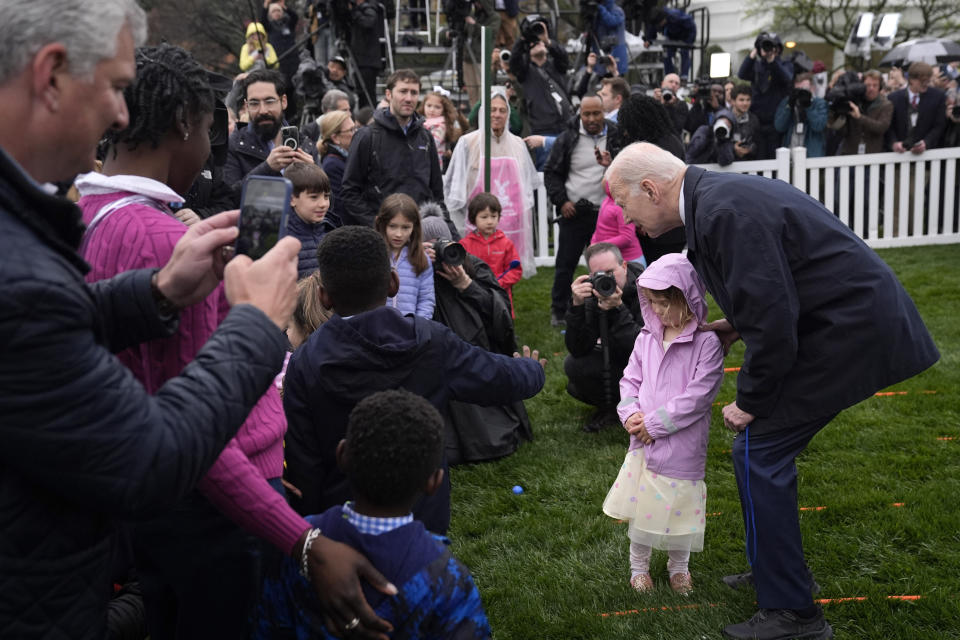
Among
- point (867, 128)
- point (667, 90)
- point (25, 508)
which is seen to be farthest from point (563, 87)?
point (25, 508)

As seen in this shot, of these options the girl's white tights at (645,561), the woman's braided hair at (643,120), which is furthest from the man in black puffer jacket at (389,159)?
the girl's white tights at (645,561)

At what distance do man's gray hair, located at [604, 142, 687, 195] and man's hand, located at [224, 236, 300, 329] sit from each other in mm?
1885

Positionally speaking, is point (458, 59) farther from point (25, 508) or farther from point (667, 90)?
point (25, 508)

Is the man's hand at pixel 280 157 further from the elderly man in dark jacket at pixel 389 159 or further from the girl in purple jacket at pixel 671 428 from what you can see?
the girl in purple jacket at pixel 671 428

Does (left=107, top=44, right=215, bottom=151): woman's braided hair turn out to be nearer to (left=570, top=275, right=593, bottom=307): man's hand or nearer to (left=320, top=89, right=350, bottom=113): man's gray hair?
(left=570, top=275, right=593, bottom=307): man's hand

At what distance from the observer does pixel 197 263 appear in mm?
1874

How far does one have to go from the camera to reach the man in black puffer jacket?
279 inches

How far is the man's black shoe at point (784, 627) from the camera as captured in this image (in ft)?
10.8

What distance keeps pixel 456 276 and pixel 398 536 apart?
334 cm

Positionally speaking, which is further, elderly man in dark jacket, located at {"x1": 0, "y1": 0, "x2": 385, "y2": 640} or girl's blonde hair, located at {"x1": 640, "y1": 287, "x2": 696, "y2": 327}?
girl's blonde hair, located at {"x1": 640, "y1": 287, "x2": 696, "y2": 327}

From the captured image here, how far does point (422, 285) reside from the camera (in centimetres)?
547

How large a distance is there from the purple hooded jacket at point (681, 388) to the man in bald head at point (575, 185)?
445cm

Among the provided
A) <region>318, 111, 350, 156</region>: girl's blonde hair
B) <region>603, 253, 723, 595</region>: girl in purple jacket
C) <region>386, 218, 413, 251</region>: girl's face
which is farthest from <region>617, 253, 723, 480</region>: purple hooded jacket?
<region>318, 111, 350, 156</region>: girl's blonde hair

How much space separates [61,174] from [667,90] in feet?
38.3
